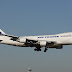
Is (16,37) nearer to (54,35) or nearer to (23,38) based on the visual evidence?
(23,38)

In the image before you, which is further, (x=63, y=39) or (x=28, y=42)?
(x=28, y=42)

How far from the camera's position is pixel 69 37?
66562 millimetres

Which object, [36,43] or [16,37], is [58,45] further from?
[16,37]

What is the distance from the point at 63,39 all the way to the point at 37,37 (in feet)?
31.0

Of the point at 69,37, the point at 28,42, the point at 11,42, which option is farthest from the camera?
the point at 11,42

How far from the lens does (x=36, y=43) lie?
7075 centimetres

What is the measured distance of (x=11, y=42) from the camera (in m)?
78.2

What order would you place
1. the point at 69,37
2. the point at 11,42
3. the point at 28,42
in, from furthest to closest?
the point at 11,42, the point at 28,42, the point at 69,37

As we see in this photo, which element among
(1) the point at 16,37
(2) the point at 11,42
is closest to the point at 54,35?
(1) the point at 16,37

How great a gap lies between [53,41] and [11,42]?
17.3 m

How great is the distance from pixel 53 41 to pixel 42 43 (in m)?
3.51

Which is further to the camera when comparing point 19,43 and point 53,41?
point 19,43

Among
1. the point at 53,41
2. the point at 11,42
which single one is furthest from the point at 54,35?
the point at 11,42

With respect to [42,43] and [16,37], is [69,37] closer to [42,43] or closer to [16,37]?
[42,43]
